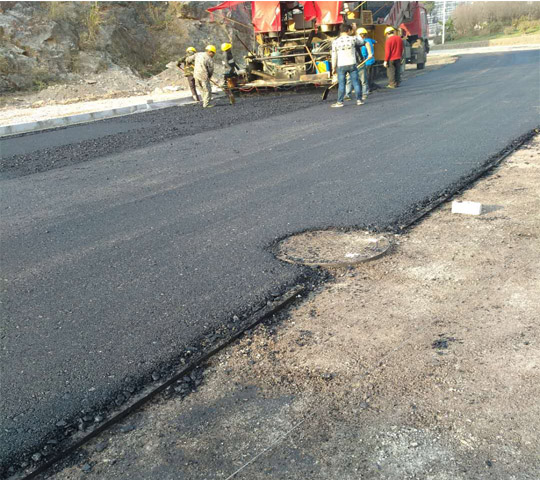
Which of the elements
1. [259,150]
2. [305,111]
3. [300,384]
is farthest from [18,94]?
[300,384]

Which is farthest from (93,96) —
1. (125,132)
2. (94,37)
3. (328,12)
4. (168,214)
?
(168,214)

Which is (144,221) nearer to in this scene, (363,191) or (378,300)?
(363,191)

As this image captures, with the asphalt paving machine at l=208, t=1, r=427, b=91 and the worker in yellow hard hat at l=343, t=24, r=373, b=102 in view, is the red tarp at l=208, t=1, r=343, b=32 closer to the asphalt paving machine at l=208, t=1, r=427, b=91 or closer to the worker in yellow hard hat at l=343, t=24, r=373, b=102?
the asphalt paving machine at l=208, t=1, r=427, b=91

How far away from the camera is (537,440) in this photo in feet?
7.74

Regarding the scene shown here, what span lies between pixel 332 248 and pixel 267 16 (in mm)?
13169

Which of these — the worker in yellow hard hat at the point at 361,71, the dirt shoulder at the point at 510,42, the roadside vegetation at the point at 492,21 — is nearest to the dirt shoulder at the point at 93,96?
the worker in yellow hard hat at the point at 361,71

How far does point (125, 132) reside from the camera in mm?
11711

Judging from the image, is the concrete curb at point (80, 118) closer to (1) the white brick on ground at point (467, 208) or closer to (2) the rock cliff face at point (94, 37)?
(2) the rock cliff face at point (94, 37)

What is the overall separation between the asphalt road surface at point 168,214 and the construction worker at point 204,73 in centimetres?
307

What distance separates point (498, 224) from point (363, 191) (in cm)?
156

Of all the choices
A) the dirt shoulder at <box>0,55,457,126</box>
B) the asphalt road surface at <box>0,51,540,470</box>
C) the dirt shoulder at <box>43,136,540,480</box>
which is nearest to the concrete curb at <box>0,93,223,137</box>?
the dirt shoulder at <box>0,55,457,126</box>

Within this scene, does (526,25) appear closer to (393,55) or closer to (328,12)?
(393,55)

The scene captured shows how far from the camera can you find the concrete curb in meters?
13.4

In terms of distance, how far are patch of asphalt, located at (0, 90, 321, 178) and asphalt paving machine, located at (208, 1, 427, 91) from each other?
0.58m
